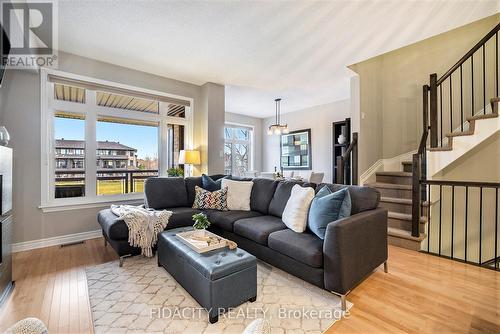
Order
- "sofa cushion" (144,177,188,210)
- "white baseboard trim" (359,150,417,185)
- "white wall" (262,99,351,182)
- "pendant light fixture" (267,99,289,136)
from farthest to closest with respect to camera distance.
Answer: "white wall" (262,99,351,182) < "pendant light fixture" (267,99,289,136) < "white baseboard trim" (359,150,417,185) < "sofa cushion" (144,177,188,210)

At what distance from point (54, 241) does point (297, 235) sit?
3.38 m

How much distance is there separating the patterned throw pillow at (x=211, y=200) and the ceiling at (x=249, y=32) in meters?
2.04

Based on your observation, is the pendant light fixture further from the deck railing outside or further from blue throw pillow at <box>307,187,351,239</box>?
blue throw pillow at <box>307,187,351,239</box>

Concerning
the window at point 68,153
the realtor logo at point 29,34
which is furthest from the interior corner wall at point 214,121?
the realtor logo at point 29,34

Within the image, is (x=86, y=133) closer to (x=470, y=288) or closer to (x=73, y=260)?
(x=73, y=260)

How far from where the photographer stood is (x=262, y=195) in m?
3.19

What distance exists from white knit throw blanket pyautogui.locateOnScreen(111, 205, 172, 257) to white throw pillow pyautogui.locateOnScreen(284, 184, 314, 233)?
1509 millimetres

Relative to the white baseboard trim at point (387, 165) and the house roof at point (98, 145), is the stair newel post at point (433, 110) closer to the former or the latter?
the white baseboard trim at point (387, 165)

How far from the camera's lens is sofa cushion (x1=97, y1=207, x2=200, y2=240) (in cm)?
252

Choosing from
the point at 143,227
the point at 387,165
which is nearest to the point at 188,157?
the point at 143,227

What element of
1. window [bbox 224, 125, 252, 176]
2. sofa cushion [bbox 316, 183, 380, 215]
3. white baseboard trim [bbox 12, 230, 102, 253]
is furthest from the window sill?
window [bbox 224, 125, 252, 176]

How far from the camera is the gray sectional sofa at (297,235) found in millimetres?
1796

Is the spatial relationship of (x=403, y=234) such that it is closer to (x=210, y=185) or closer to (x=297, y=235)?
(x=297, y=235)

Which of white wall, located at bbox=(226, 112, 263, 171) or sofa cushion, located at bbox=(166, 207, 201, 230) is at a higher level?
white wall, located at bbox=(226, 112, 263, 171)
